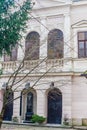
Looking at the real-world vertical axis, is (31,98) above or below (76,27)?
below

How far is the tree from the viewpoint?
287 inches

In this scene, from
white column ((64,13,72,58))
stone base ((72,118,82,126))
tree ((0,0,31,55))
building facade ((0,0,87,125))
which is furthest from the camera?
white column ((64,13,72,58))

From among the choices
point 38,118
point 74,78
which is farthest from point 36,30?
point 38,118

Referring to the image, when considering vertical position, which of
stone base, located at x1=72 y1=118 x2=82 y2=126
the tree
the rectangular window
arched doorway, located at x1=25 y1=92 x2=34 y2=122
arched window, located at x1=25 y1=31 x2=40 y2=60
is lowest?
stone base, located at x1=72 y1=118 x2=82 y2=126

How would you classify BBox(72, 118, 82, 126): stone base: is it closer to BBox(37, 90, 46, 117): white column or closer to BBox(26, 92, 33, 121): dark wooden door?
BBox(37, 90, 46, 117): white column

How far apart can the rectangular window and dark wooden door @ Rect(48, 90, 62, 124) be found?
3.42 metres

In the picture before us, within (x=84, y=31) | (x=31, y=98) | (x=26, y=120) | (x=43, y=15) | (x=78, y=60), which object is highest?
(x=43, y=15)

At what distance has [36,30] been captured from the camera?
79.4ft

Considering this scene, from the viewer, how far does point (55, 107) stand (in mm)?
23047

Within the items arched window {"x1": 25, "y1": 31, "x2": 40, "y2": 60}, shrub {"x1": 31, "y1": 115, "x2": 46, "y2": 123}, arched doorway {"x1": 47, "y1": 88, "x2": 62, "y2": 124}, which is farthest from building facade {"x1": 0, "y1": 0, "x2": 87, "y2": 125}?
arched window {"x1": 25, "y1": 31, "x2": 40, "y2": 60}

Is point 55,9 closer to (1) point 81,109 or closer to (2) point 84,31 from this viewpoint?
(2) point 84,31

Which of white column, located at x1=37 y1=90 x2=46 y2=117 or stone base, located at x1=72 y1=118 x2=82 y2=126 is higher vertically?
white column, located at x1=37 y1=90 x2=46 y2=117

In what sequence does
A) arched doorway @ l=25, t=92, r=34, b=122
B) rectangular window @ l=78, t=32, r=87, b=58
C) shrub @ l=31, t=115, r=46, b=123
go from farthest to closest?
arched doorway @ l=25, t=92, r=34, b=122
rectangular window @ l=78, t=32, r=87, b=58
shrub @ l=31, t=115, r=46, b=123

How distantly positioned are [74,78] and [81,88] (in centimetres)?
92
